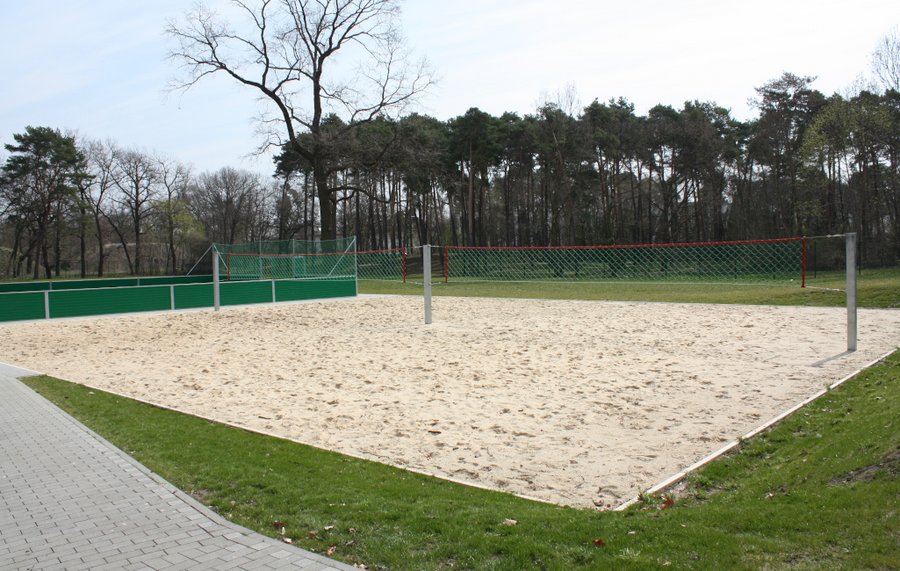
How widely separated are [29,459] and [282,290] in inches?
650

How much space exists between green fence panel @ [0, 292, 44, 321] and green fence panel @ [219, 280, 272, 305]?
4787mm

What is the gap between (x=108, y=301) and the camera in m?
17.8

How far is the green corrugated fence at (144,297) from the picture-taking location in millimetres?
16656

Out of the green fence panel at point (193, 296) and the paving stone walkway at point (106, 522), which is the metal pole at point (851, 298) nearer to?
the paving stone walkway at point (106, 522)

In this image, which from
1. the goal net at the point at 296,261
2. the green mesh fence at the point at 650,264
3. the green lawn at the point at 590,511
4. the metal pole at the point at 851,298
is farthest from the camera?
the green mesh fence at the point at 650,264

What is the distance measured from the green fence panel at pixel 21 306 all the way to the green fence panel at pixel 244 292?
479cm

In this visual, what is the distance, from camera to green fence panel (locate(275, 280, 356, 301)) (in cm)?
2141

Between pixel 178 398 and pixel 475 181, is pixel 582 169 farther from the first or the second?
pixel 178 398

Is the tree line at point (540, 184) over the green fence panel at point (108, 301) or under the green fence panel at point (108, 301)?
over

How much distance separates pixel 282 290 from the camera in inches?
843

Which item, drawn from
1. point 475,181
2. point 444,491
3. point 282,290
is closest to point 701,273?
point 282,290

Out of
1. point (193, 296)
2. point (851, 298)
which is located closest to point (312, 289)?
point (193, 296)

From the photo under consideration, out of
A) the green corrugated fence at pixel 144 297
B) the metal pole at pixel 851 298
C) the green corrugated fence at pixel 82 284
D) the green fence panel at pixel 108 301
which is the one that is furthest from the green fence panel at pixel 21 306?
the metal pole at pixel 851 298

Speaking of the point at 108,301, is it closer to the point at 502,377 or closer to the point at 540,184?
the point at 502,377
